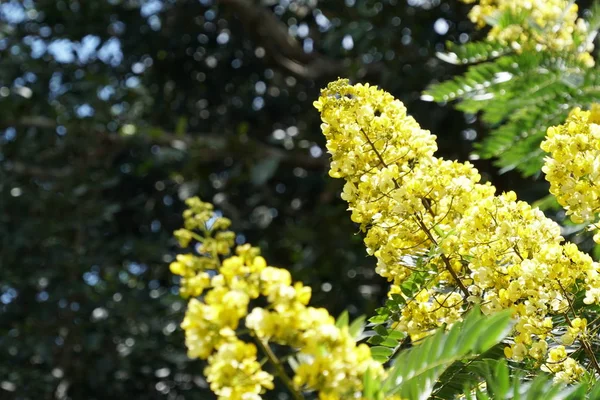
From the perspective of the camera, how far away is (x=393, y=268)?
1188 millimetres

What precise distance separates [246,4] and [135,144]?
2.83 feet

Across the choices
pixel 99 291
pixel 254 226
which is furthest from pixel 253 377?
pixel 254 226

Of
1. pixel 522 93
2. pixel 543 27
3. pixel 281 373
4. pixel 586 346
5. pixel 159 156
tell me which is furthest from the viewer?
pixel 159 156

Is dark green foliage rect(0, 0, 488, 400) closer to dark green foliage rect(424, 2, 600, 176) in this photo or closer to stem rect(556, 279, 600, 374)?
dark green foliage rect(424, 2, 600, 176)

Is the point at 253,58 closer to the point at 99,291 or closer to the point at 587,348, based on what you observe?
the point at 99,291

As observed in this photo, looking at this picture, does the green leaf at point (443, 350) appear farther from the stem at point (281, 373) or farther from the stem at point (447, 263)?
the stem at point (447, 263)

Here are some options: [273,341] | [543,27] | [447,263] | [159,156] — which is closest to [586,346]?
[447,263]

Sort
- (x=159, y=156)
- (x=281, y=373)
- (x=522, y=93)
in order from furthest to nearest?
(x=159, y=156) → (x=522, y=93) → (x=281, y=373)

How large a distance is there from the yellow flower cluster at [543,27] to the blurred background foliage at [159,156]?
120cm

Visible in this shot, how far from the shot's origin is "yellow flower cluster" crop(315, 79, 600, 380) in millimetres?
1080

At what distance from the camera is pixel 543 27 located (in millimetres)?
2209

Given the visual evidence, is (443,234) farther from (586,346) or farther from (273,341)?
(273,341)

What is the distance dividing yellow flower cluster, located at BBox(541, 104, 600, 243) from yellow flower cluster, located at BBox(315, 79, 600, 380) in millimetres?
39

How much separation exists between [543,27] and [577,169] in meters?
1.18
